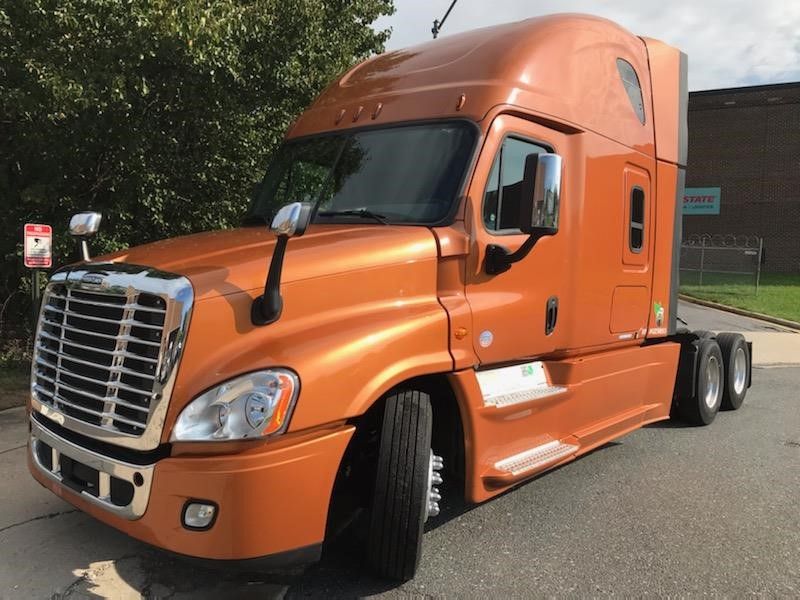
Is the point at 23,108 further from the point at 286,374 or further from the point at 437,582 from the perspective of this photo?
the point at 437,582

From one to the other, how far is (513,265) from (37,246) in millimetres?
4954

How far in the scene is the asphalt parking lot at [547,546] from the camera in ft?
10.9

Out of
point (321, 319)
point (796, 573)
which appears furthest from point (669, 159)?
point (321, 319)

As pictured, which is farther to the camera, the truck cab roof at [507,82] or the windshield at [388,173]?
the truck cab roof at [507,82]

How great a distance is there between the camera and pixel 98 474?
295 centimetres

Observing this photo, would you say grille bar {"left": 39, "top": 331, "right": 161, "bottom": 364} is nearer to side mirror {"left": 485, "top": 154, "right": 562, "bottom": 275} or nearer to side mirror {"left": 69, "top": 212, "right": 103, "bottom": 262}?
side mirror {"left": 69, "top": 212, "right": 103, "bottom": 262}

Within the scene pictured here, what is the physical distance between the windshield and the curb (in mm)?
13534

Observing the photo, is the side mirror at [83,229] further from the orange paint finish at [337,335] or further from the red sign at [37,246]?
the red sign at [37,246]

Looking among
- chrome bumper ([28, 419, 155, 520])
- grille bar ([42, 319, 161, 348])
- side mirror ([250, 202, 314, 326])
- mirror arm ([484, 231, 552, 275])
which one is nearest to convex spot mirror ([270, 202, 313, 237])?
side mirror ([250, 202, 314, 326])

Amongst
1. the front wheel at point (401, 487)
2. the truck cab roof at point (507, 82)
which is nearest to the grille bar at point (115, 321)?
the front wheel at point (401, 487)

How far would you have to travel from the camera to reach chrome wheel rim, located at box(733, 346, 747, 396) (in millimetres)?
7480

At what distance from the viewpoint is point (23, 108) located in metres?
6.58

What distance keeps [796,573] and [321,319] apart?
9.65ft

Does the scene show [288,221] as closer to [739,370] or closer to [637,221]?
[637,221]
